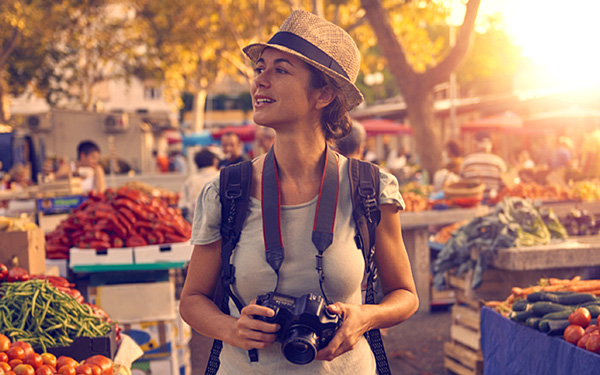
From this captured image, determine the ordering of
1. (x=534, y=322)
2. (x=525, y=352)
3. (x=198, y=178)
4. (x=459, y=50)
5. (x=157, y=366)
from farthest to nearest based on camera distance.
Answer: (x=459, y=50)
(x=198, y=178)
(x=157, y=366)
(x=525, y=352)
(x=534, y=322)

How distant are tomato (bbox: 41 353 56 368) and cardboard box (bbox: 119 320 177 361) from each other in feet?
6.34

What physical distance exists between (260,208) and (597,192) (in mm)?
8796

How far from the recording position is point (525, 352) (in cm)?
437

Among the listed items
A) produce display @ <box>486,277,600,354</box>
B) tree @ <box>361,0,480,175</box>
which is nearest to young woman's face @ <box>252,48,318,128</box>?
produce display @ <box>486,277,600,354</box>

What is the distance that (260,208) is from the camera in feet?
7.54

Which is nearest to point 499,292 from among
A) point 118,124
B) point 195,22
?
point 118,124

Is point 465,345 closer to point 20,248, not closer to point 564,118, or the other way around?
point 20,248

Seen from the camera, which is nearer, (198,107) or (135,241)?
(135,241)

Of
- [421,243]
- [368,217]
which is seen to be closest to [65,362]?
[368,217]

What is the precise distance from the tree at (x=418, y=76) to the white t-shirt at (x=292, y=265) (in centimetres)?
1017

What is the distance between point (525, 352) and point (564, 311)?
0.37 metres

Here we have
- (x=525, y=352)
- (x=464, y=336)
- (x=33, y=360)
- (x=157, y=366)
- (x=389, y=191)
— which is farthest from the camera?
(x=464, y=336)

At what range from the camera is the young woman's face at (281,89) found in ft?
7.41

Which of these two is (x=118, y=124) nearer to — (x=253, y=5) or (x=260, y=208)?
(x=253, y=5)
